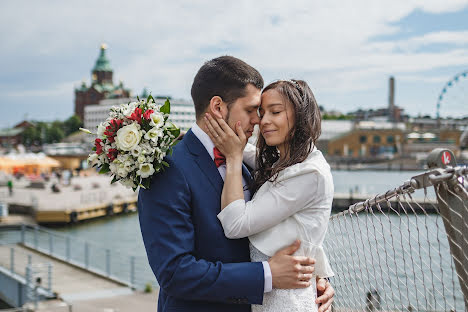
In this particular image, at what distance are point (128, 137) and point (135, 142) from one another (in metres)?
0.04

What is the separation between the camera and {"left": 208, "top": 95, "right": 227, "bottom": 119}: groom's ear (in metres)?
1.97

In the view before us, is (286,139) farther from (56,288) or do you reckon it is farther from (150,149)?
(56,288)

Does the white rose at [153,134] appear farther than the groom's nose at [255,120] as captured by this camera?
No

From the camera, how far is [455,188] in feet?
5.00

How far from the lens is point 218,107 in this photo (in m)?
1.99

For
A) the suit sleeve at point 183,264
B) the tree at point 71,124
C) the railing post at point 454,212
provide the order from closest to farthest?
the railing post at point 454,212 → the suit sleeve at point 183,264 → the tree at point 71,124

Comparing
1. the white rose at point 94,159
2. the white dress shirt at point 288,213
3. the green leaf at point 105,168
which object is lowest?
the white dress shirt at point 288,213

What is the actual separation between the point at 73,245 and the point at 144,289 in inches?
467

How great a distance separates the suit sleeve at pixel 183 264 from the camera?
1.78m

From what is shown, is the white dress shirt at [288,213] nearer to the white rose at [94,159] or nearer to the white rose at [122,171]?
the white rose at [122,171]

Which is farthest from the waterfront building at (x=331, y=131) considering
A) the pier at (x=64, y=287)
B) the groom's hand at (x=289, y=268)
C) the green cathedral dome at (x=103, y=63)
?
the groom's hand at (x=289, y=268)

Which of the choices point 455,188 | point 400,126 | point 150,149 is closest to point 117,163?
point 150,149

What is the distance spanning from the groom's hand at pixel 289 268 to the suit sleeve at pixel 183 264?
0.05m

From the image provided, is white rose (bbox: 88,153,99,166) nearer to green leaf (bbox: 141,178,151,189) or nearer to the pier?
green leaf (bbox: 141,178,151,189)
